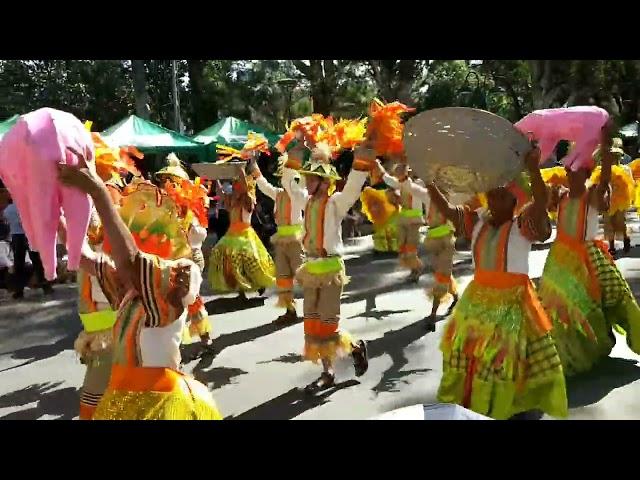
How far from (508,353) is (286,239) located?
436 cm

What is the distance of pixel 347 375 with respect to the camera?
19.3ft

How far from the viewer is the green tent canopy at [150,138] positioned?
13.3 meters

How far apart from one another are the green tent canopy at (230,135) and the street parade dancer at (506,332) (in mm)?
10730

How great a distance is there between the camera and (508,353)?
13.5 feet

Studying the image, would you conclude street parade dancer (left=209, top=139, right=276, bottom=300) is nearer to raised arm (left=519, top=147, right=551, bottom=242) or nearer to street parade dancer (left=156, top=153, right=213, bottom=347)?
street parade dancer (left=156, top=153, right=213, bottom=347)

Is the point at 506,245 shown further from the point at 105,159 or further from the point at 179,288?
the point at 105,159

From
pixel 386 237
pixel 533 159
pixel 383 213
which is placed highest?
pixel 533 159

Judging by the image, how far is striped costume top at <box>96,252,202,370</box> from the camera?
2822 millimetres

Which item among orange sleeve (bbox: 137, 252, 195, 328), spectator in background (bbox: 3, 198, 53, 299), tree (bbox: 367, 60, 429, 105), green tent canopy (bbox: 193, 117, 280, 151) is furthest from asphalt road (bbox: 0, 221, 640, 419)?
Result: tree (bbox: 367, 60, 429, 105)

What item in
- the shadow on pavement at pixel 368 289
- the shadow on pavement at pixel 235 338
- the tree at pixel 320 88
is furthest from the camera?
the tree at pixel 320 88

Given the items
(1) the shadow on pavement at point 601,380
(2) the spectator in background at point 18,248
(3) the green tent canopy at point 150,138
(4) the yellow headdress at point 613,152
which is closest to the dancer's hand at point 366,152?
(4) the yellow headdress at point 613,152

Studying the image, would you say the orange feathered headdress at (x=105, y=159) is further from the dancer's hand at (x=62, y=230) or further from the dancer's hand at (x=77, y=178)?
the dancer's hand at (x=77, y=178)

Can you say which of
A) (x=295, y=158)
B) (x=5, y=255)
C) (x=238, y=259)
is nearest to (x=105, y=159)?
(x=295, y=158)

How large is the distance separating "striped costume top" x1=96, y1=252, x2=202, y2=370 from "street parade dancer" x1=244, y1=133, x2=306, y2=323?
4951 millimetres
